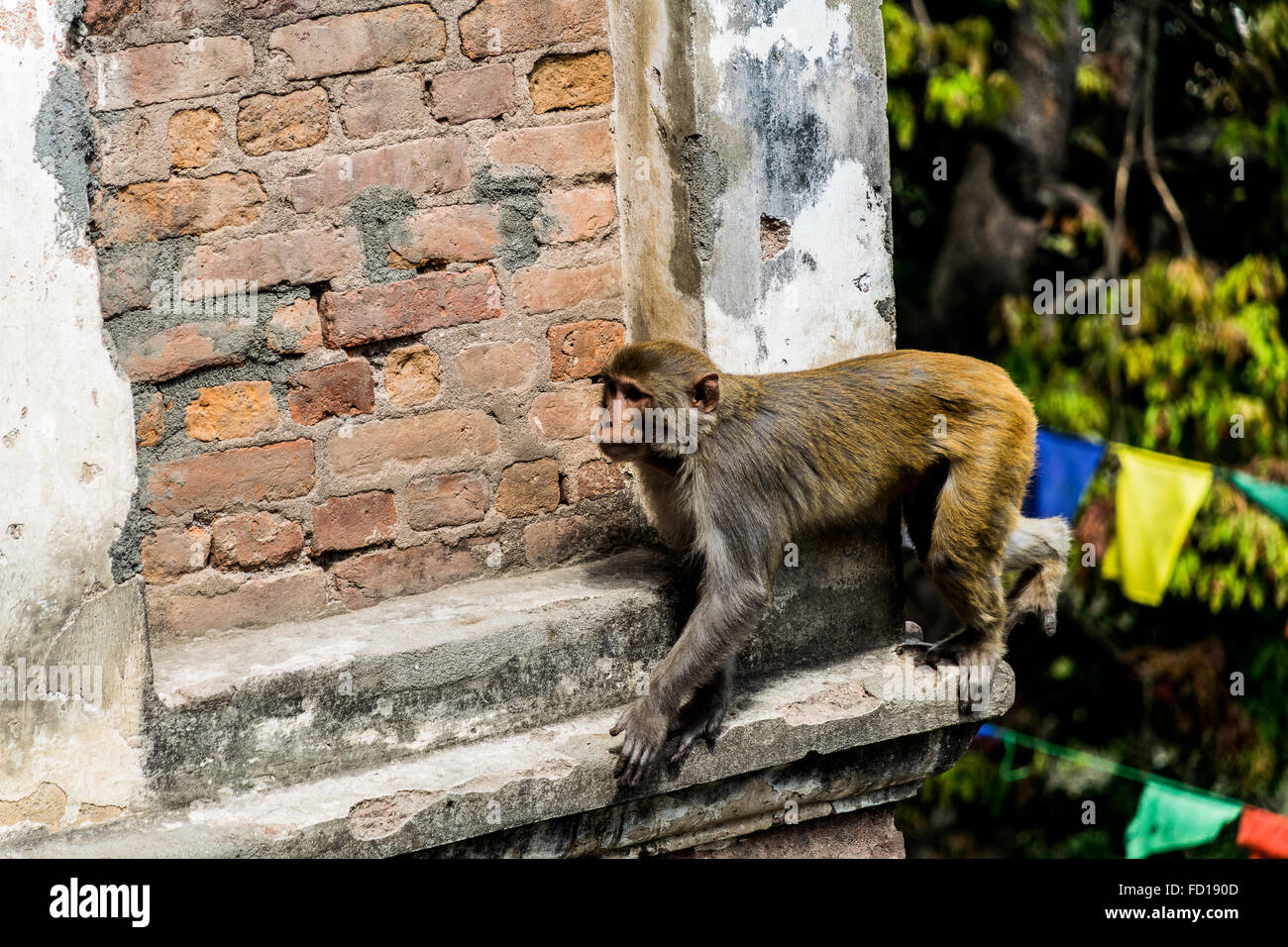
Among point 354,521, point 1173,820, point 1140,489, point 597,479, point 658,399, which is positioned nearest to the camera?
point 658,399

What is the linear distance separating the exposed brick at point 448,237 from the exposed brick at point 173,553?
0.85 m

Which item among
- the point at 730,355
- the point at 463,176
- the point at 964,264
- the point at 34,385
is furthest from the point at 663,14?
the point at 964,264

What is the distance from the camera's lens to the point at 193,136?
3188mm

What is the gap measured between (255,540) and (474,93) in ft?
4.15

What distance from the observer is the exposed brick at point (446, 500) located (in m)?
3.37

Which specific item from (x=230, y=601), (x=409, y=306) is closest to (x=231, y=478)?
(x=230, y=601)

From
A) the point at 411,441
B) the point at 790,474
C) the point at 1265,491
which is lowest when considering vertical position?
the point at 1265,491

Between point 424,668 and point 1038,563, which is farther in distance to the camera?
point 1038,563

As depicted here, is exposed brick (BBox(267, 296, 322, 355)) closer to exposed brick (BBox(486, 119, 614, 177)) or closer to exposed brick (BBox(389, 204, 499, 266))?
exposed brick (BBox(389, 204, 499, 266))

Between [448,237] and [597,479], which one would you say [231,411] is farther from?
[597,479]

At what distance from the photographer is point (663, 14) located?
318cm

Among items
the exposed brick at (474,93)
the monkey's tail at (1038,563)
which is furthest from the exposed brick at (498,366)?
the monkey's tail at (1038,563)

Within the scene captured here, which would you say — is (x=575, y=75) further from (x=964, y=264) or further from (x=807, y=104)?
(x=964, y=264)
